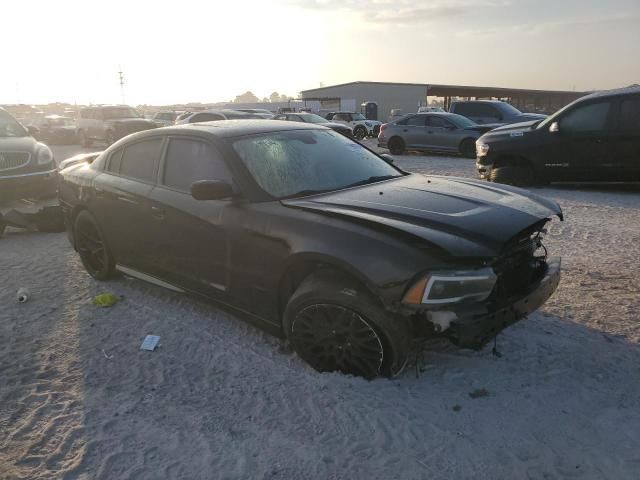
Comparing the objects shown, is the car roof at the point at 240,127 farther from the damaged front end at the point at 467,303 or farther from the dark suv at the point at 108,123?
the dark suv at the point at 108,123

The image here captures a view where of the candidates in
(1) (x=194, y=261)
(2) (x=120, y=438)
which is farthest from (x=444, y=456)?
(1) (x=194, y=261)

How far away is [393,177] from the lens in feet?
13.8

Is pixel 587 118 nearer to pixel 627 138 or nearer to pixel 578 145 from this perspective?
pixel 578 145

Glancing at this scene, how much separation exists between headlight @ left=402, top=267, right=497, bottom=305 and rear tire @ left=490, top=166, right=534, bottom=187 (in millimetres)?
7729

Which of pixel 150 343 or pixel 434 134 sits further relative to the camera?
pixel 434 134

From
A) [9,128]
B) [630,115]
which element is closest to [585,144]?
[630,115]

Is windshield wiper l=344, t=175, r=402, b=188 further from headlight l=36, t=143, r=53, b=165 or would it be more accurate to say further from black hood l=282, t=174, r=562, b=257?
headlight l=36, t=143, r=53, b=165

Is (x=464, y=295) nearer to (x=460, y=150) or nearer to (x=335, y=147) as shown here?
(x=335, y=147)

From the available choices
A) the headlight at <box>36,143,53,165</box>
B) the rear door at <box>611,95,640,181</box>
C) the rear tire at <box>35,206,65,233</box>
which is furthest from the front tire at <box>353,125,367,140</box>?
the rear tire at <box>35,206,65,233</box>

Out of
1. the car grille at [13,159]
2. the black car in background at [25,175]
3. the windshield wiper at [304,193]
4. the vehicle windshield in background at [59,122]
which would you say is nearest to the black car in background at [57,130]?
the vehicle windshield in background at [59,122]

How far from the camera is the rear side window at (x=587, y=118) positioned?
29.2 feet

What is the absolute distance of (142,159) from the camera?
4.55 metres

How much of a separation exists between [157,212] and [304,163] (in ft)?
4.10

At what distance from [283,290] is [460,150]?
14.0 meters
